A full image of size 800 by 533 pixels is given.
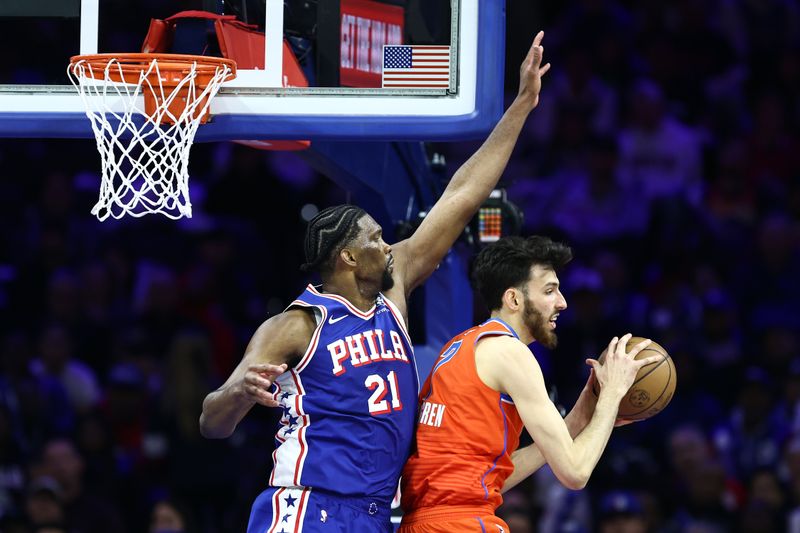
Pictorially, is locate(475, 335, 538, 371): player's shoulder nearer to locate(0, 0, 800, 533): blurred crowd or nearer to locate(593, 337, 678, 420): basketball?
locate(593, 337, 678, 420): basketball

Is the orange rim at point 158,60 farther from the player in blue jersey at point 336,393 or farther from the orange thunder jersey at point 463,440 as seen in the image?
the orange thunder jersey at point 463,440

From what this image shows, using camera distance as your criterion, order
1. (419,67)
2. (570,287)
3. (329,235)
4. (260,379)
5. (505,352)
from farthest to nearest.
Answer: (570,287) < (419,67) < (329,235) < (505,352) < (260,379)

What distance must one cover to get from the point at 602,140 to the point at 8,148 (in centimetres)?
546

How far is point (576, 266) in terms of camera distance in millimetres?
11383

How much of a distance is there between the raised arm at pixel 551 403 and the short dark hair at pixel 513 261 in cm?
29

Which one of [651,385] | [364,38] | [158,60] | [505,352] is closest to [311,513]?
[505,352]

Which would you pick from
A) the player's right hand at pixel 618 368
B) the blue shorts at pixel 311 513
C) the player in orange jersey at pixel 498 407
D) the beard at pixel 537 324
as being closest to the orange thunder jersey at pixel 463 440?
the player in orange jersey at pixel 498 407

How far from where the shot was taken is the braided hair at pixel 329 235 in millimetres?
5395

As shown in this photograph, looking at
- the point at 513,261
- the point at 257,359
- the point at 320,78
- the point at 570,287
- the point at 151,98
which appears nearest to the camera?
the point at 257,359

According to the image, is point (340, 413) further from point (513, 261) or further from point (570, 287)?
point (570, 287)

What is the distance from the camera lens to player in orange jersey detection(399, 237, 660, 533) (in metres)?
5.15

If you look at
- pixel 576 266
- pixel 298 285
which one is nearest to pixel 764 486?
pixel 576 266

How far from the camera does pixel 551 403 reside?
5.19m

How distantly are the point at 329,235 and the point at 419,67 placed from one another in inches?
34.7
